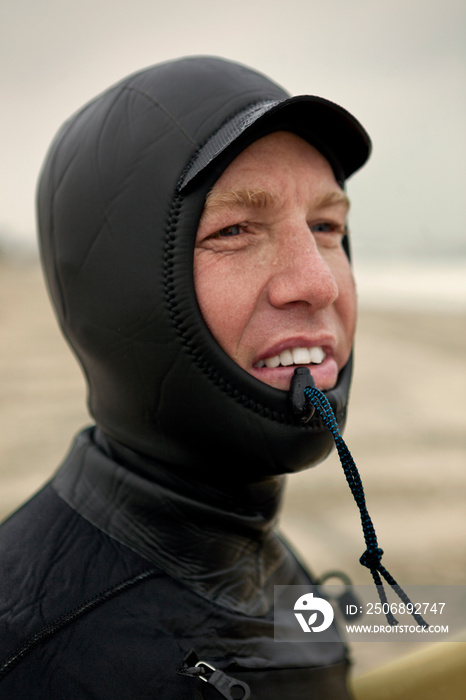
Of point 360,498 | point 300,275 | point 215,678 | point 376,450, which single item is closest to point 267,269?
→ point 300,275

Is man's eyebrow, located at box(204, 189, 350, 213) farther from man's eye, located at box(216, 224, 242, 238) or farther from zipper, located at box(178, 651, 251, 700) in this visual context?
zipper, located at box(178, 651, 251, 700)

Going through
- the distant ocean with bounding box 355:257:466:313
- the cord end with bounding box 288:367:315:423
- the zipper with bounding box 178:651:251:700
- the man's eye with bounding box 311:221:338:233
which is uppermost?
the distant ocean with bounding box 355:257:466:313

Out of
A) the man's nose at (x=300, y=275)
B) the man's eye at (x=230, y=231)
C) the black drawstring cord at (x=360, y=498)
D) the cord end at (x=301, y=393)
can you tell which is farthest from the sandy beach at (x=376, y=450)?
the man's eye at (x=230, y=231)

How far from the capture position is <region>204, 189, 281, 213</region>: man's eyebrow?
1.42m

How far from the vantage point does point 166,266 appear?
1399 mm

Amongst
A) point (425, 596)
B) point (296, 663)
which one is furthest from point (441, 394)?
point (296, 663)

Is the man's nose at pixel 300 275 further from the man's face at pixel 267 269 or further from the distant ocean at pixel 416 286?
the distant ocean at pixel 416 286

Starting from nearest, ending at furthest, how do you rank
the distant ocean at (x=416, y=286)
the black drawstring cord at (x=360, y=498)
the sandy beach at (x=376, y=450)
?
the black drawstring cord at (x=360, y=498) < the sandy beach at (x=376, y=450) < the distant ocean at (x=416, y=286)

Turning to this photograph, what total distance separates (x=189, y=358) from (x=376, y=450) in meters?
5.31

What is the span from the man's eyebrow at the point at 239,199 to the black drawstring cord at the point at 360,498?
353mm

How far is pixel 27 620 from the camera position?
49.4 inches

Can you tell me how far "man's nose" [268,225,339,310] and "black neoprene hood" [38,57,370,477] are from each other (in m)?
0.17

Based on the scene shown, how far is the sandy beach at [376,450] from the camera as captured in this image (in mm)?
4414

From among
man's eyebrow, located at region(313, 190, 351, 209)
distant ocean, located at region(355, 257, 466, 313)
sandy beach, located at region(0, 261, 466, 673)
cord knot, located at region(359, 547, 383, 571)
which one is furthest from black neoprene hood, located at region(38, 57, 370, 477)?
distant ocean, located at region(355, 257, 466, 313)
